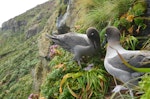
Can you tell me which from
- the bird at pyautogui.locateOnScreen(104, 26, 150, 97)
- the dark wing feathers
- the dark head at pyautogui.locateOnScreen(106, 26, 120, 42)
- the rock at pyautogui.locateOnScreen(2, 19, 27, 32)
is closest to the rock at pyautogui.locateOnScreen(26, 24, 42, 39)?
the rock at pyautogui.locateOnScreen(2, 19, 27, 32)

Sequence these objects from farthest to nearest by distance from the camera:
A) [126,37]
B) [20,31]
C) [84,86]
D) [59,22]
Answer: [20,31]
[59,22]
[126,37]
[84,86]

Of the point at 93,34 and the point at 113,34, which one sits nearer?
the point at 113,34

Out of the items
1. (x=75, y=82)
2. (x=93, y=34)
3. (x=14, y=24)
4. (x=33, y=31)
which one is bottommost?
(x=75, y=82)

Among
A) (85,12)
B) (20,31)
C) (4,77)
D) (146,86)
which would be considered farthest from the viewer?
(20,31)

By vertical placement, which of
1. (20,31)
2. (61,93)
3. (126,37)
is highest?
(20,31)

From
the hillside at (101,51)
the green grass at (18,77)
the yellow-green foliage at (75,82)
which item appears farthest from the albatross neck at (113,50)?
the green grass at (18,77)

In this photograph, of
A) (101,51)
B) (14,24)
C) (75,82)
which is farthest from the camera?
(14,24)

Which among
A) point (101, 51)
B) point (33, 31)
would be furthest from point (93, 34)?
point (33, 31)

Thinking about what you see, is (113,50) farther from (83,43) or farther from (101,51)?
(101,51)

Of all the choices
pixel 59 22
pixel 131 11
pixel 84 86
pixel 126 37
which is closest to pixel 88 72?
pixel 84 86

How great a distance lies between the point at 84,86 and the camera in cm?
615

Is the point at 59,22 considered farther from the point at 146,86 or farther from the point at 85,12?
the point at 146,86

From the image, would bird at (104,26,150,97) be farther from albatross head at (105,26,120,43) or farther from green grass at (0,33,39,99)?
green grass at (0,33,39,99)

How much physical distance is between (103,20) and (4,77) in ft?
87.0
